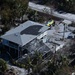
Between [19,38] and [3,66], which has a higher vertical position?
[19,38]

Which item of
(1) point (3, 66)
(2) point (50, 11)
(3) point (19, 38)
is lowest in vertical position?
(2) point (50, 11)

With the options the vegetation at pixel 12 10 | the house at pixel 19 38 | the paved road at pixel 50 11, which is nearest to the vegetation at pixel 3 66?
the house at pixel 19 38

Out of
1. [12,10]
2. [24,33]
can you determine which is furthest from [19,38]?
[12,10]

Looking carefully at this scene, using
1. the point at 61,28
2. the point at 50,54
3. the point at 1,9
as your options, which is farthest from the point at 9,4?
the point at 50,54

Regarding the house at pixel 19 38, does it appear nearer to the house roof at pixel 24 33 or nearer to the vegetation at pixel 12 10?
the house roof at pixel 24 33

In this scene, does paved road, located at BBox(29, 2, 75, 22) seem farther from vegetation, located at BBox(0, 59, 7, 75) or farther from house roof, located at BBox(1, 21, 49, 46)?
vegetation, located at BBox(0, 59, 7, 75)

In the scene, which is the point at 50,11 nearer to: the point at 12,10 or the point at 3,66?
the point at 12,10

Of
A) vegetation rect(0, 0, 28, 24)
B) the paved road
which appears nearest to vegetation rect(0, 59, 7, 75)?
vegetation rect(0, 0, 28, 24)

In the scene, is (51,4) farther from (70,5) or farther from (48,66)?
(48,66)
